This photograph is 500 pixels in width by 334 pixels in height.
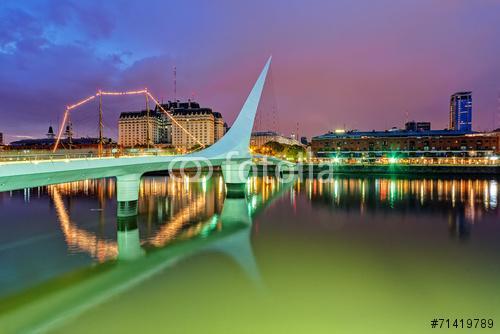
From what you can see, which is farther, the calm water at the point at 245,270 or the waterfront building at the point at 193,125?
the waterfront building at the point at 193,125

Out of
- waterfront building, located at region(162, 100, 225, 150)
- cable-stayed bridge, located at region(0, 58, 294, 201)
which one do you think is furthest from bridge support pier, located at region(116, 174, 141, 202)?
waterfront building, located at region(162, 100, 225, 150)

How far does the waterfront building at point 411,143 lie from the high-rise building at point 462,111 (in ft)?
286

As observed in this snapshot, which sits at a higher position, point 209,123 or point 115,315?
point 209,123

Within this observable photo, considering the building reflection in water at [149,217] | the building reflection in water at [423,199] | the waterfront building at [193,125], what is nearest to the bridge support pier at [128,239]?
the building reflection in water at [149,217]

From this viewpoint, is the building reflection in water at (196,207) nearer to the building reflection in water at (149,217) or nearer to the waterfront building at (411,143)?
the building reflection in water at (149,217)

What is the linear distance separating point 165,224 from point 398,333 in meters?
10.3

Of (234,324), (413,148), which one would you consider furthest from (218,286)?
(413,148)

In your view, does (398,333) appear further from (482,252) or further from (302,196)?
(302,196)

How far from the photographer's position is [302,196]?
2361 centimetres

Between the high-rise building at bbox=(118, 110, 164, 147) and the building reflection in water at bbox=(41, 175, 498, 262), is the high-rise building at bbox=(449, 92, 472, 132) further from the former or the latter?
the building reflection in water at bbox=(41, 175, 498, 262)

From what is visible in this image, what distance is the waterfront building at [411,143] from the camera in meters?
52.0

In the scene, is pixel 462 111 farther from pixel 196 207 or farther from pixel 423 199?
pixel 196 207

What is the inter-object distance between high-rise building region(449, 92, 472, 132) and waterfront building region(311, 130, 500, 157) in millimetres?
87275

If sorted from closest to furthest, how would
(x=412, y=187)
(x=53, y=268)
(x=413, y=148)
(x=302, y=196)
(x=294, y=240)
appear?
(x=53, y=268)
(x=294, y=240)
(x=302, y=196)
(x=412, y=187)
(x=413, y=148)
